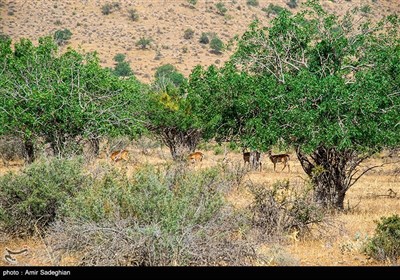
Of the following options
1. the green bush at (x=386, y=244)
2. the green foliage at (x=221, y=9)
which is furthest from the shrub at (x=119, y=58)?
the green bush at (x=386, y=244)

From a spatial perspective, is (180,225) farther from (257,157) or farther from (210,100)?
(257,157)

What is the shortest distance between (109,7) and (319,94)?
5618cm

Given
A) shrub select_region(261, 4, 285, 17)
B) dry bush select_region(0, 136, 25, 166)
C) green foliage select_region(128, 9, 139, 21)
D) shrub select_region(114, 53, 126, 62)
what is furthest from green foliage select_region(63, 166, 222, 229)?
shrub select_region(261, 4, 285, 17)

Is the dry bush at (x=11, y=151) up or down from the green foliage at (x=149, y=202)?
down

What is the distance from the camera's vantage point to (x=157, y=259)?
795 centimetres

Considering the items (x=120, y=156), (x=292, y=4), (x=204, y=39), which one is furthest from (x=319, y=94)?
(x=292, y=4)

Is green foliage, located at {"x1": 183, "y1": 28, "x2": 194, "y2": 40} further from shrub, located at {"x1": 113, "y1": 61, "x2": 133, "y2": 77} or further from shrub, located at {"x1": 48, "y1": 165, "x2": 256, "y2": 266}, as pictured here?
shrub, located at {"x1": 48, "y1": 165, "x2": 256, "y2": 266}

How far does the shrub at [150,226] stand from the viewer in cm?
793

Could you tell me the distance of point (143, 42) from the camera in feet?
200

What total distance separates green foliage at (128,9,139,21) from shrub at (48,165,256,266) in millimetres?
57967

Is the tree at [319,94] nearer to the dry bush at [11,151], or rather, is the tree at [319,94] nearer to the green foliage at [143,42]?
the dry bush at [11,151]

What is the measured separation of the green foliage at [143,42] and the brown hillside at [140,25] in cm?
49

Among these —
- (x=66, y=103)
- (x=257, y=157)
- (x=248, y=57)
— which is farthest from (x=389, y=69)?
(x=257, y=157)

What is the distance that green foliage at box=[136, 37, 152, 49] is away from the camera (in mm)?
60906
